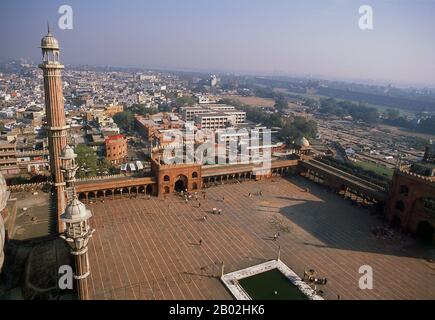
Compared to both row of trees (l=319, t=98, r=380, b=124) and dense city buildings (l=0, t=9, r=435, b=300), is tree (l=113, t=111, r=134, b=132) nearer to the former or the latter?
dense city buildings (l=0, t=9, r=435, b=300)

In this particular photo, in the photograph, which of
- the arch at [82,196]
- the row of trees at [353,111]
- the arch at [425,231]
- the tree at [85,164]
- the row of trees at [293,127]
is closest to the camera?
the arch at [425,231]

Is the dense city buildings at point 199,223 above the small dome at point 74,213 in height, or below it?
below

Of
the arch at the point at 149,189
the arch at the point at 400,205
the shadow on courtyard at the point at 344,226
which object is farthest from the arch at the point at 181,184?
the arch at the point at 400,205

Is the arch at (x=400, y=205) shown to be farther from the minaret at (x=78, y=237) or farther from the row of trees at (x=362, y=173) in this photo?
the minaret at (x=78, y=237)

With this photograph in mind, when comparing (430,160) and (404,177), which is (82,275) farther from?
(430,160)

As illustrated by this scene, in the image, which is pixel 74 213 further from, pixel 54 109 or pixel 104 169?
pixel 104 169

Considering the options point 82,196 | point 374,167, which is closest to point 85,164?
point 82,196
